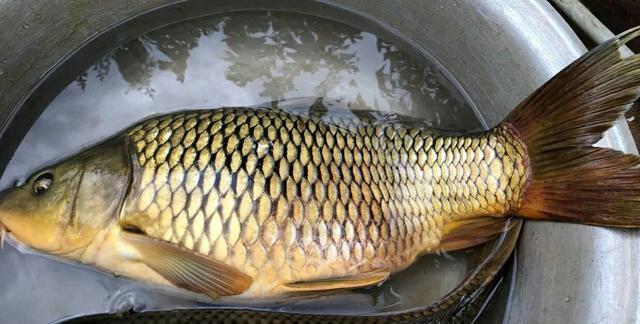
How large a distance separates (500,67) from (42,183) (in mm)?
1036

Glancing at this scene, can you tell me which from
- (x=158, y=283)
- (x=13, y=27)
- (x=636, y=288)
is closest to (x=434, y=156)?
(x=636, y=288)

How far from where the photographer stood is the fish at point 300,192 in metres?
1.22

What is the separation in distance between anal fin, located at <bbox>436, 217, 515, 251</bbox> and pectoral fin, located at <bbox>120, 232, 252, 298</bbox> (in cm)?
47

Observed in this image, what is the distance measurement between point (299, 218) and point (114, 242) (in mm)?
388

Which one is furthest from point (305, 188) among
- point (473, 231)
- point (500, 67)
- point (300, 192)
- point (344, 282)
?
point (500, 67)

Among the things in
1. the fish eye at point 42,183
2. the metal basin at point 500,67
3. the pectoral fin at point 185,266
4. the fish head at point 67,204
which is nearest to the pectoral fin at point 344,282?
the pectoral fin at point 185,266

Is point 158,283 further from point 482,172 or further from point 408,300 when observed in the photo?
point 482,172

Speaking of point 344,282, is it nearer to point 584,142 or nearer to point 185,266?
point 185,266

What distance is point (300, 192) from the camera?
1.29 m

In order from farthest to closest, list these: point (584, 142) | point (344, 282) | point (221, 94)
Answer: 1. point (221, 94)
2. point (344, 282)
3. point (584, 142)

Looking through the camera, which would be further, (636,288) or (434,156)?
(434,156)

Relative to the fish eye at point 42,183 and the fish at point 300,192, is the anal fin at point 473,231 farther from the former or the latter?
the fish eye at point 42,183

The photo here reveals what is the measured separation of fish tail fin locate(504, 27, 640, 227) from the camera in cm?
117

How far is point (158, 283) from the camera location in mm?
1355
